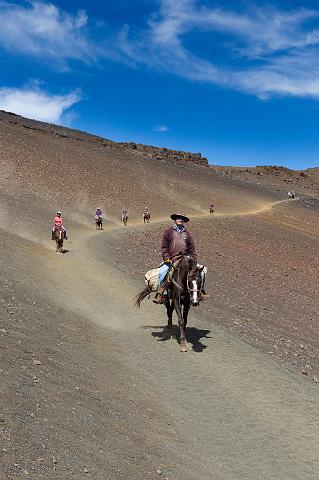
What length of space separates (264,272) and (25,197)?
2313 centimetres

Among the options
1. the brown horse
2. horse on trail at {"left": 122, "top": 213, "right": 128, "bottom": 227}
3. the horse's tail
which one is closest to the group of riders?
the horse's tail

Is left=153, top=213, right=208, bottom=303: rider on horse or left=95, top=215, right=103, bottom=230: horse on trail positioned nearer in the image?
left=153, top=213, right=208, bottom=303: rider on horse

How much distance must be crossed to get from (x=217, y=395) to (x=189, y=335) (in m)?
4.13

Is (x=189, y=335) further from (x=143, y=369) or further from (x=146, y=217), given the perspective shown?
(x=146, y=217)

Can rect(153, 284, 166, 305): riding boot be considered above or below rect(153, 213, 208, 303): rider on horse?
below

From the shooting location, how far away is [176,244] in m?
13.1

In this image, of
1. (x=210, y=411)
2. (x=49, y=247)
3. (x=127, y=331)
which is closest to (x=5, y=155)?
(x=49, y=247)

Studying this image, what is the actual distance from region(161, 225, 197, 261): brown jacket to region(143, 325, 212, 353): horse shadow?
2244 millimetres

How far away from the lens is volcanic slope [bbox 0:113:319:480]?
657cm

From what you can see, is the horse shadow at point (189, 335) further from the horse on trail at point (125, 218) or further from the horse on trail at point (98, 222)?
the horse on trail at point (125, 218)

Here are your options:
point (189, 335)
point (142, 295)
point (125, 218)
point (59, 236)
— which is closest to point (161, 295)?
point (142, 295)

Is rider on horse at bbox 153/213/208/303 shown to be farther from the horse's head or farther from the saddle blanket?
the horse's head

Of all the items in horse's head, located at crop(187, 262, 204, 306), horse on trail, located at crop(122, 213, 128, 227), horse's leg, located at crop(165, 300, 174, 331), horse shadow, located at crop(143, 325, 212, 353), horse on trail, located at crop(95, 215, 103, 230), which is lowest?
horse shadow, located at crop(143, 325, 212, 353)

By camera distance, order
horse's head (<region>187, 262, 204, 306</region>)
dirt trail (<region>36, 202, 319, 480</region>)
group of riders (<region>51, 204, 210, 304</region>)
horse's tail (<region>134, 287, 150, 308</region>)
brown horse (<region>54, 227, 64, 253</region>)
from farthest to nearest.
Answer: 1. brown horse (<region>54, 227, 64, 253</region>)
2. horse's tail (<region>134, 287, 150, 308</region>)
3. group of riders (<region>51, 204, 210, 304</region>)
4. horse's head (<region>187, 262, 204, 306</region>)
5. dirt trail (<region>36, 202, 319, 480</region>)
